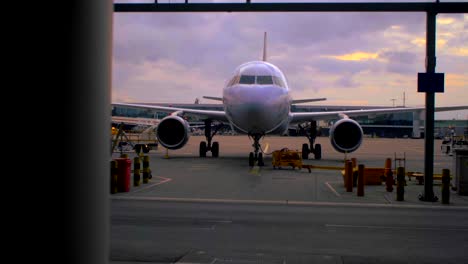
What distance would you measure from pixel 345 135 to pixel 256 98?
18.7 feet

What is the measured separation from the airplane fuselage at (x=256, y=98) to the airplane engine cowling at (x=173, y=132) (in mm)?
2881

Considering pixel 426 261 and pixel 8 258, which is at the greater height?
pixel 8 258

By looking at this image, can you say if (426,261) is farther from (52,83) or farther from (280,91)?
(280,91)

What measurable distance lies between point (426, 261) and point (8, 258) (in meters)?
6.23

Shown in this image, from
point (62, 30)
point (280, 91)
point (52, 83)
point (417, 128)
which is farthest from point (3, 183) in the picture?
point (417, 128)

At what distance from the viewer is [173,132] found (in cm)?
2314

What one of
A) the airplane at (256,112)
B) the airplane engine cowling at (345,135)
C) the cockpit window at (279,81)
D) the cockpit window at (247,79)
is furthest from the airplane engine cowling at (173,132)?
the airplane engine cowling at (345,135)

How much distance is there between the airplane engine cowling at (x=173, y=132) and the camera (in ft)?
74.9

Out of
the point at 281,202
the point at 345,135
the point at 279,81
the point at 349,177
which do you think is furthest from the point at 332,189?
the point at 345,135

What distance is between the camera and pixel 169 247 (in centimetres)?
715

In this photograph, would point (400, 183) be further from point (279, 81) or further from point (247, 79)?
point (279, 81)

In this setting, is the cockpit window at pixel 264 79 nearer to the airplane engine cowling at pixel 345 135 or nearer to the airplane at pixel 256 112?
the airplane at pixel 256 112

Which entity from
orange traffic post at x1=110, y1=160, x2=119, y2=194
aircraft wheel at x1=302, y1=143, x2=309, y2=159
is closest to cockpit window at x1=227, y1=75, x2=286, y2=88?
aircraft wheel at x1=302, y1=143, x2=309, y2=159

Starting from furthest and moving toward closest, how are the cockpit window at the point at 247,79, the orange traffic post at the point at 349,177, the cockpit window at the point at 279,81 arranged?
the cockpit window at the point at 279,81
the cockpit window at the point at 247,79
the orange traffic post at the point at 349,177
